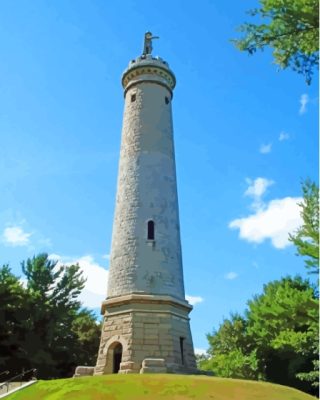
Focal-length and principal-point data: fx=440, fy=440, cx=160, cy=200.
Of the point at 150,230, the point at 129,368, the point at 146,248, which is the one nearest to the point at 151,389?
the point at 129,368

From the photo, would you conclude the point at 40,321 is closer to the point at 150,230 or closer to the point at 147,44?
the point at 150,230

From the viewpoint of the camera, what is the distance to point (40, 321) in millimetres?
28312

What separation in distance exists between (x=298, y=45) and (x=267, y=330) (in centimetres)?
2242

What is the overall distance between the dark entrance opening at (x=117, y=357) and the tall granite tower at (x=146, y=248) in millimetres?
37

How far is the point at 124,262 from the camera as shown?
66.9ft

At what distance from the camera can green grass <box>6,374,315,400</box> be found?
1330cm

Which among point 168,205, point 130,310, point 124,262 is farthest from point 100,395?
point 168,205

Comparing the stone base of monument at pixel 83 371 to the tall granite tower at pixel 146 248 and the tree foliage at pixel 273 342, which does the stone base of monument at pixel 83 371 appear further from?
the tree foliage at pixel 273 342

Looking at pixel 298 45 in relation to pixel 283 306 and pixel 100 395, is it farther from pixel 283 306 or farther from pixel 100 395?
pixel 283 306

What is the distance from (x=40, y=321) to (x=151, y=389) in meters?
16.5

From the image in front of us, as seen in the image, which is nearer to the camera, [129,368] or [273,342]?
[129,368]

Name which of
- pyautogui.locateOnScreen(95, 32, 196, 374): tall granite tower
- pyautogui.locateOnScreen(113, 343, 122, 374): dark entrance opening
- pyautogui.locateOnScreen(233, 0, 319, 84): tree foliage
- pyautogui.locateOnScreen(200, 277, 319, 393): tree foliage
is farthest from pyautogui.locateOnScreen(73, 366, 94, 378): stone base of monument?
pyautogui.locateOnScreen(233, 0, 319, 84): tree foliage

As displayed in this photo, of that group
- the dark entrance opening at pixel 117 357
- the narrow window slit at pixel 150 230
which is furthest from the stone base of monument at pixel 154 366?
the narrow window slit at pixel 150 230

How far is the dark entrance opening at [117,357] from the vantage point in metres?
19.0
